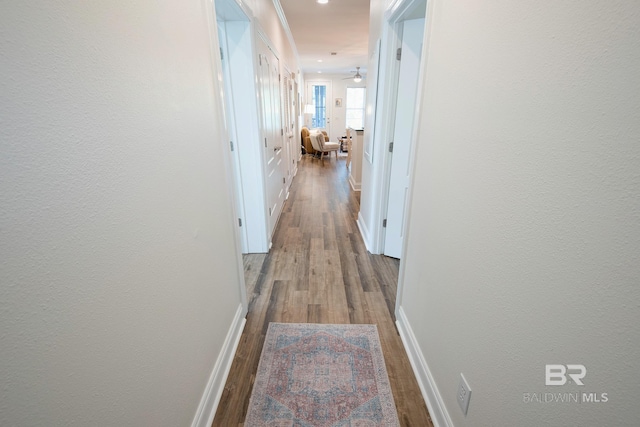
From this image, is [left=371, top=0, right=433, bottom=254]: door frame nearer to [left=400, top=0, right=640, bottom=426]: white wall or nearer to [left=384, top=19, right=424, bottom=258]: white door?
[left=384, top=19, right=424, bottom=258]: white door

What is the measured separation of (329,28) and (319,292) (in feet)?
14.4

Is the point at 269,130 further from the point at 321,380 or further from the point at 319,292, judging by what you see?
the point at 321,380

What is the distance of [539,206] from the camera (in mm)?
679

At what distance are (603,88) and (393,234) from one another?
85.9 inches

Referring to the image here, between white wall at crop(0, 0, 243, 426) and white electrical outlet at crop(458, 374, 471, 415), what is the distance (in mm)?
1060

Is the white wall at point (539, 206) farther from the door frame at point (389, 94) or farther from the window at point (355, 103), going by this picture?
the window at point (355, 103)

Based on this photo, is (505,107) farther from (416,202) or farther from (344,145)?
(344,145)

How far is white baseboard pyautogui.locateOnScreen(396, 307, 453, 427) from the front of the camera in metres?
1.22

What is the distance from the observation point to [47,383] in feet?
1.78

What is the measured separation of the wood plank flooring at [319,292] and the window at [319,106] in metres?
7.48

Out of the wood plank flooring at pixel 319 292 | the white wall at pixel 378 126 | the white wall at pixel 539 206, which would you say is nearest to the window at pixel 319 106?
the wood plank flooring at pixel 319 292

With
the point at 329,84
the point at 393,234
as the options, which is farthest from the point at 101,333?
the point at 329,84

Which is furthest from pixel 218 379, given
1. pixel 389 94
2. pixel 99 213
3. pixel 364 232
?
pixel 389 94

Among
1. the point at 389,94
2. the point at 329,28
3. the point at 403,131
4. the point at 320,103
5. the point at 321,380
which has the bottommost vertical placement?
the point at 321,380
